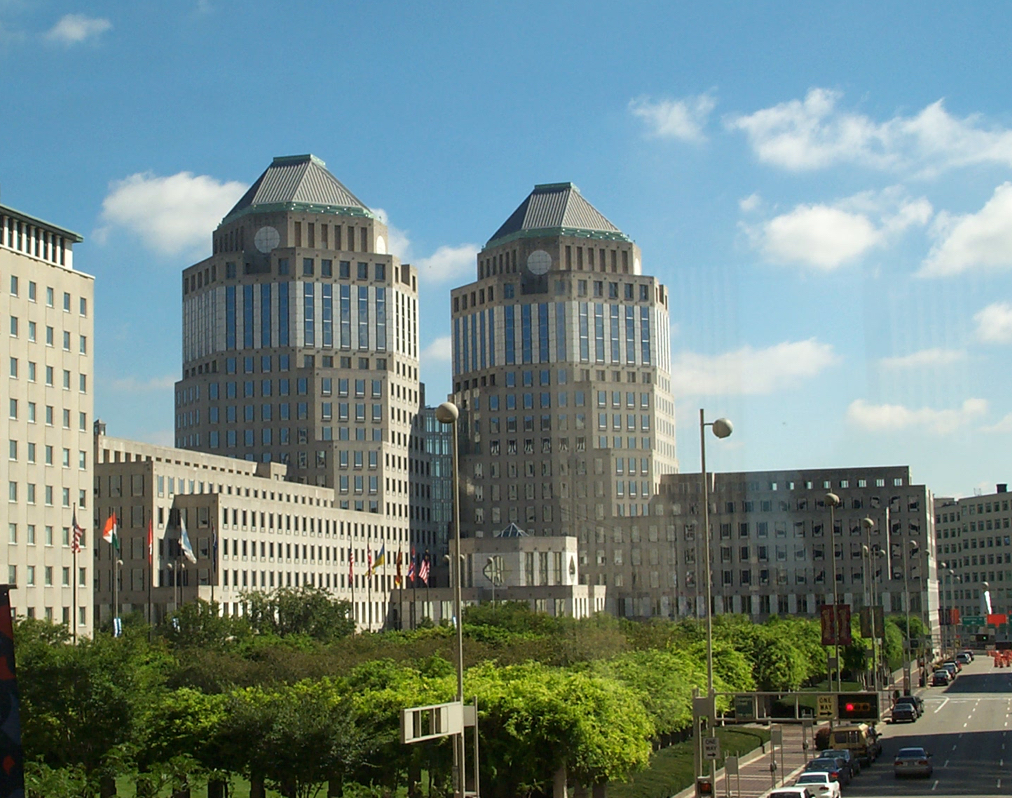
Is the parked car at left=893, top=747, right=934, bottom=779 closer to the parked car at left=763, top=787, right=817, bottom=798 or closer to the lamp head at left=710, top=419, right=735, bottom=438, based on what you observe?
the parked car at left=763, top=787, right=817, bottom=798

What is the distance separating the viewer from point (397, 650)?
98.4 m

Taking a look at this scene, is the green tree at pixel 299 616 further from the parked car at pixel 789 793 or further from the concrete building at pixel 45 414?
the parked car at pixel 789 793

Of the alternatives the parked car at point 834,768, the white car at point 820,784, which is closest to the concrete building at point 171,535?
the parked car at point 834,768

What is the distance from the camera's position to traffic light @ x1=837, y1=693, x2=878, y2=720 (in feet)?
173

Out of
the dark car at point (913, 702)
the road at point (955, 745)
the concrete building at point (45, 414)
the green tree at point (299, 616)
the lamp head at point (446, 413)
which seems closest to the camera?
the lamp head at point (446, 413)

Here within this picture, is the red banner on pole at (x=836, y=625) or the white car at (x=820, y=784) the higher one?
the red banner on pole at (x=836, y=625)

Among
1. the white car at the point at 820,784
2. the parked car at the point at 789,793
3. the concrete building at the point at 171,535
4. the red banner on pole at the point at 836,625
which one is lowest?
the white car at the point at 820,784

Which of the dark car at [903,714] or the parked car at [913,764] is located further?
the dark car at [903,714]

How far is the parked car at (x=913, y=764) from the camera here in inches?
2891

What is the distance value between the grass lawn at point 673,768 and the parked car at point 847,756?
595 cm

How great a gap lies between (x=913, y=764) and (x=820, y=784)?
13.2 metres

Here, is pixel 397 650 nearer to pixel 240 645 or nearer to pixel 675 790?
pixel 240 645

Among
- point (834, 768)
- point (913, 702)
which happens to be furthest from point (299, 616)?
point (834, 768)

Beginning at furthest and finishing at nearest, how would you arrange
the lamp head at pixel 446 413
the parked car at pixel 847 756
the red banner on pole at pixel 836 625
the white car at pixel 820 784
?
the red banner on pole at pixel 836 625, the parked car at pixel 847 756, the white car at pixel 820 784, the lamp head at pixel 446 413
